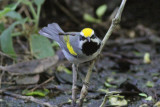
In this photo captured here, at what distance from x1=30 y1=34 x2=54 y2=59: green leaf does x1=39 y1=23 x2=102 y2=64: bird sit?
1.86 feet

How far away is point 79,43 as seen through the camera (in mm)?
3660

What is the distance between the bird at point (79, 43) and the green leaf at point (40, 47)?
1.86 feet

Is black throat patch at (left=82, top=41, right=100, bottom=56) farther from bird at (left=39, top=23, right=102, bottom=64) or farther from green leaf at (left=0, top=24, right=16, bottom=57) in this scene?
green leaf at (left=0, top=24, right=16, bottom=57)

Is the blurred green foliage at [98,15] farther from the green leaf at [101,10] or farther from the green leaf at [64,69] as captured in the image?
the green leaf at [64,69]

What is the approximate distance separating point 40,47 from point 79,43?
1.49 m

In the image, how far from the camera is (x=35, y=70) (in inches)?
177

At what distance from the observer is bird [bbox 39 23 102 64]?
11.2 feet

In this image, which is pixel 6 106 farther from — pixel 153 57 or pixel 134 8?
pixel 134 8

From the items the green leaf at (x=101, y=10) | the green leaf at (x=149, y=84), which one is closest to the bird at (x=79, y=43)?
the green leaf at (x=149, y=84)

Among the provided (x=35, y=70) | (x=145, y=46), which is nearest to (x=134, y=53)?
(x=145, y=46)

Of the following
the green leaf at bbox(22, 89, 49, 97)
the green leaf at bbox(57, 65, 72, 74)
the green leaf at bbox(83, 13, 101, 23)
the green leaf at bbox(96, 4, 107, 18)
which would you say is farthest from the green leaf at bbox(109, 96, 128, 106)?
the green leaf at bbox(83, 13, 101, 23)

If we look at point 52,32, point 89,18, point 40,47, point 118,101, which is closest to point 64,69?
point 40,47

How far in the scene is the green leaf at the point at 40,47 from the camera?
4.91m

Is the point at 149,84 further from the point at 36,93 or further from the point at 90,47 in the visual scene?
the point at 36,93
